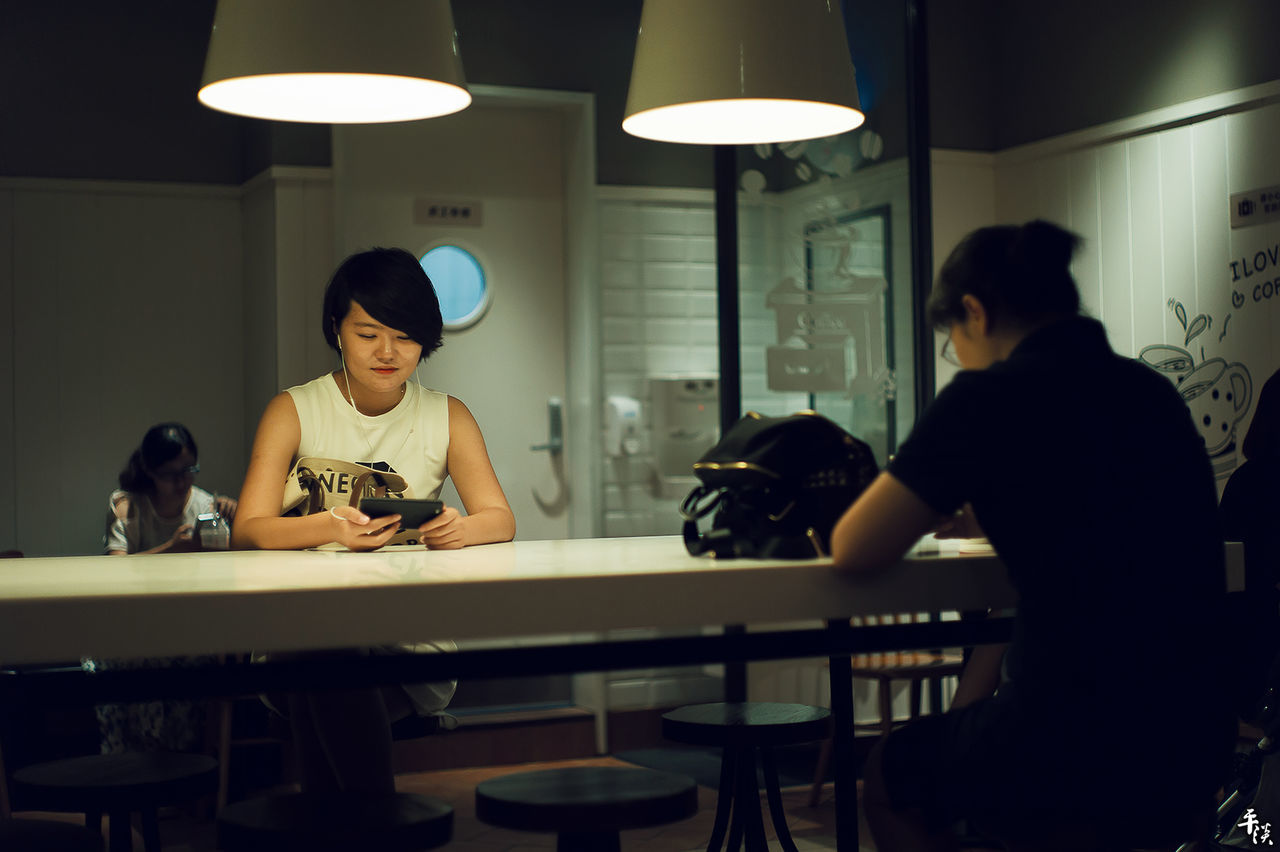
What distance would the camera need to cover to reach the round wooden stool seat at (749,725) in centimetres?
243

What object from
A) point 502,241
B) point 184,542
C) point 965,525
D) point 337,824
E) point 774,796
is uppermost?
point 502,241

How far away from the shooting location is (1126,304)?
4.96m

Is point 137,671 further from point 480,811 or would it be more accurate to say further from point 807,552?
point 807,552

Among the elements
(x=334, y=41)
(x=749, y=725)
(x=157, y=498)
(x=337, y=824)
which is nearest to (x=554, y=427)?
(x=157, y=498)

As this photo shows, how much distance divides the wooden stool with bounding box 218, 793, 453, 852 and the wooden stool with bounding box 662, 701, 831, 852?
2.98ft

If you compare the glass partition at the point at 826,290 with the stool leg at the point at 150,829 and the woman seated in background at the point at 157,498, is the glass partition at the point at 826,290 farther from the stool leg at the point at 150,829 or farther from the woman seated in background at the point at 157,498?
the stool leg at the point at 150,829

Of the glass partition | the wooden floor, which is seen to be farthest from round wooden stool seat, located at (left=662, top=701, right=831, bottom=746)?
the glass partition

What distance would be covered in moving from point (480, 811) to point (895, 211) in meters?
3.82

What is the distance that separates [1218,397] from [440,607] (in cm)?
377

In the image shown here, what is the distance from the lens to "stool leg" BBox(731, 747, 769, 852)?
7.95 ft

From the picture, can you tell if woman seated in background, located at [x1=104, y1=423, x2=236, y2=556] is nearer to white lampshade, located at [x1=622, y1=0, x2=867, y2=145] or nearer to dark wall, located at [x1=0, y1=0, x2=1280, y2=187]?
dark wall, located at [x1=0, y1=0, x2=1280, y2=187]

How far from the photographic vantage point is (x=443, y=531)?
225 centimetres

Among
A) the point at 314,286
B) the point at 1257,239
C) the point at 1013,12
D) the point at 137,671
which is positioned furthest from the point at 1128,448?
the point at 1013,12

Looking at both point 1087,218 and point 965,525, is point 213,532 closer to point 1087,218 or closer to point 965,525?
point 965,525
